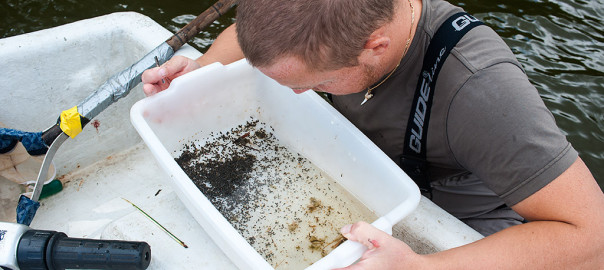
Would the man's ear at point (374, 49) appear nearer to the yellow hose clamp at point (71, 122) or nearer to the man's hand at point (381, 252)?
the man's hand at point (381, 252)

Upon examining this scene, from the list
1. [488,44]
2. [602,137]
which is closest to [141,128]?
[488,44]

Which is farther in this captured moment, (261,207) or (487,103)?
(261,207)

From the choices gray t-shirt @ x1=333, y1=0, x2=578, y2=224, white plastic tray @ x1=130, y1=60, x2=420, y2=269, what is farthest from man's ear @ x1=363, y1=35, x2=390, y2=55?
white plastic tray @ x1=130, y1=60, x2=420, y2=269

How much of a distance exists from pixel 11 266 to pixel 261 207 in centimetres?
70

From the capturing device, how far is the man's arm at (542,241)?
955mm

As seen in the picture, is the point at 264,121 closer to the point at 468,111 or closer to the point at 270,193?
the point at 270,193

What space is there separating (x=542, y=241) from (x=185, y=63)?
46.3 inches

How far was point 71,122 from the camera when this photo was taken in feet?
4.78

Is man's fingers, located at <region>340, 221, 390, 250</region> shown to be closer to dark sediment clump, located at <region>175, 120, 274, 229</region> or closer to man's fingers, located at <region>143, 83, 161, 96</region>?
dark sediment clump, located at <region>175, 120, 274, 229</region>

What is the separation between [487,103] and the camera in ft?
3.33

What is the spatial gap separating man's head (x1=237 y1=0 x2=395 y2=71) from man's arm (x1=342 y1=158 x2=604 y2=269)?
40 centimetres

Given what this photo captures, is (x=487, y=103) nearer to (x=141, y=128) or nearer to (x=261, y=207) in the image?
(x=261, y=207)

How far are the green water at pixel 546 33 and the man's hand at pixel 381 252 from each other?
2.03m

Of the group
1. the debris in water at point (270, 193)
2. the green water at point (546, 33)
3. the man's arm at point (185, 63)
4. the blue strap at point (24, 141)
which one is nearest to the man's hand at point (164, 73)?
the man's arm at point (185, 63)
